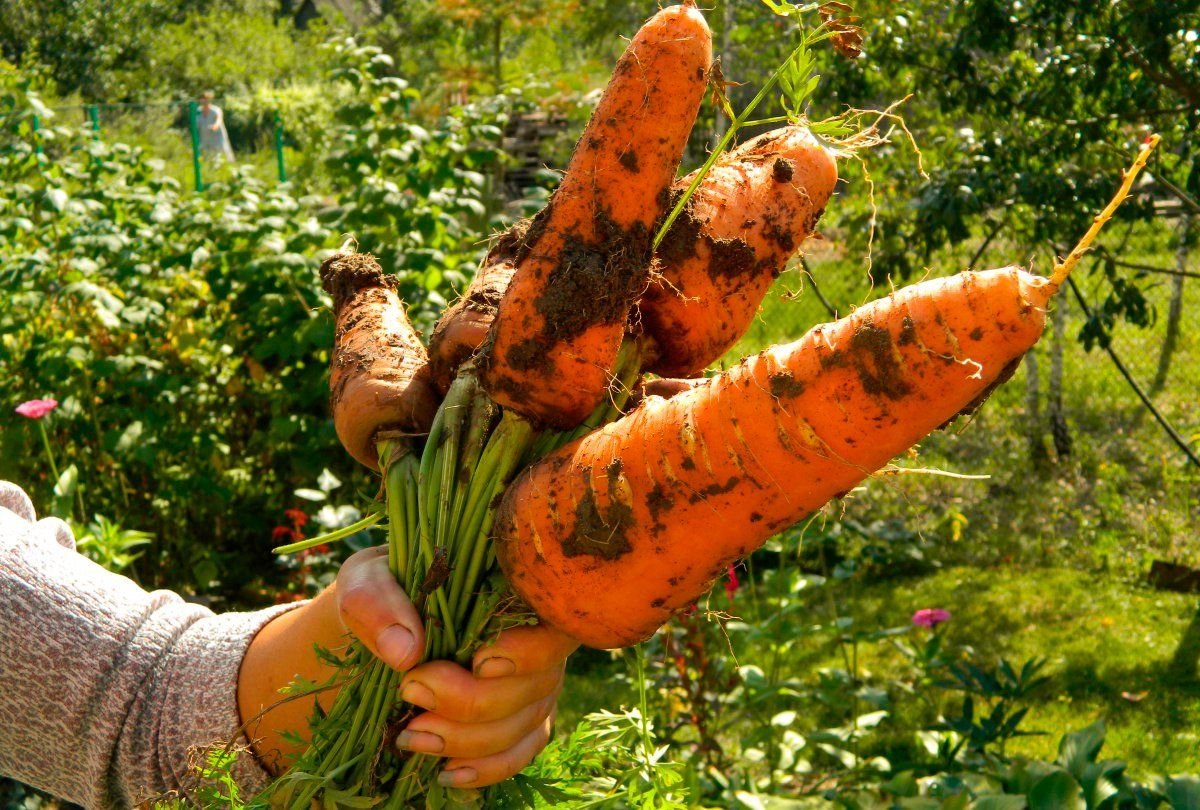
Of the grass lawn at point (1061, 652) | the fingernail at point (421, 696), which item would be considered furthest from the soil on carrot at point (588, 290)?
the grass lawn at point (1061, 652)

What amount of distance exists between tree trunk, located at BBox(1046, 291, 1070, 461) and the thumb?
4.76 meters

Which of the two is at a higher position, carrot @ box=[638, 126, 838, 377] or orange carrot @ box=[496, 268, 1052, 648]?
carrot @ box=[638, 126, 838, 377]

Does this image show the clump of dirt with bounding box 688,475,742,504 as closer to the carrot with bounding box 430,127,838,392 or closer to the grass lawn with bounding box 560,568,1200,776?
the carrot with bounding box 430,127,838,392

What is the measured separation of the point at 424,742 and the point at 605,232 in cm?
55

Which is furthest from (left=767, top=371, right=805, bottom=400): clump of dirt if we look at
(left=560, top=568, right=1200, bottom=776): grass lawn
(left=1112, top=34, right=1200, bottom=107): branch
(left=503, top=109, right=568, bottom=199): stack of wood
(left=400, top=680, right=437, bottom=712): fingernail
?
(left=503, top=109, right=568, bottom=199): stack of wood

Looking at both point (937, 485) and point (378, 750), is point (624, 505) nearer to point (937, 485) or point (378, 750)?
point (378, 750)

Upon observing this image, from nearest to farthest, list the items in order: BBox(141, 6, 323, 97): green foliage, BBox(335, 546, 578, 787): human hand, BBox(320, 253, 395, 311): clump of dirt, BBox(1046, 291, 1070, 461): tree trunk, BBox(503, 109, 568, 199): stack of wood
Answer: BBox(335, 546, 578, 787): human hand < BBox(320, 253, 395, 311): clump of dirt < BBox(1046, 291, 1070, 461): tree trunk < BBox(503, 109, 568, 199): stack of wood < BBox(141, 6, 323, 97): green foliage

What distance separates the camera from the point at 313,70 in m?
17.4

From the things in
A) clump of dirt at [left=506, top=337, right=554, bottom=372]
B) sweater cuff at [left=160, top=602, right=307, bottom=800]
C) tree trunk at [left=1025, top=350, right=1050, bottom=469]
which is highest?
clump of dirt at [left=506, top=337, right=554, bottom=372]

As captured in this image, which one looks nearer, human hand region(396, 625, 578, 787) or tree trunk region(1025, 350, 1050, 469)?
human hand region(396, 625, 578, 787)

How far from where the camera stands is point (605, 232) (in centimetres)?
116

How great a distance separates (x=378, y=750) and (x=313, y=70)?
1765 centimetres

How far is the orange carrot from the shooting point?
1.09 meters

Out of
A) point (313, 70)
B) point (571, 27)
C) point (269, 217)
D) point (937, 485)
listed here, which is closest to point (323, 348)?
point (269, 217)
